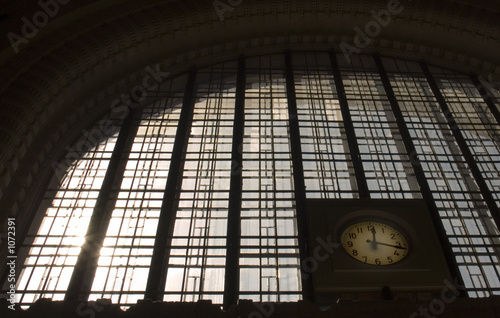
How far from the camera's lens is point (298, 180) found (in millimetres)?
9758

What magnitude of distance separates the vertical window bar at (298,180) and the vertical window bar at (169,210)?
7.03ft

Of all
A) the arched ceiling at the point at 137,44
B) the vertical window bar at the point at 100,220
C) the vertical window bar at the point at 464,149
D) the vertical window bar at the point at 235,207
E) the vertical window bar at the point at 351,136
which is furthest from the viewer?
the arched ceiling at the point at 137,44

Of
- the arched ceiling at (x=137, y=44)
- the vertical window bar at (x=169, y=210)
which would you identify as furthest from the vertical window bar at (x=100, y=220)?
the arched ceiling at (x=137, y=44)

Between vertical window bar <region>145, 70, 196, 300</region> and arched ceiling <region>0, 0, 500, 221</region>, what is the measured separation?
2.03 meters

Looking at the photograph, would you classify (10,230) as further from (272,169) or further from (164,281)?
(272,169)

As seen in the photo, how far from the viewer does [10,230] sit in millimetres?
8734

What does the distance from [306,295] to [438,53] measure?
9250mm

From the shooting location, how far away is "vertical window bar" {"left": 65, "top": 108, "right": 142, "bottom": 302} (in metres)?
7.93

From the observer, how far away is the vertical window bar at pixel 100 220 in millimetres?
7930

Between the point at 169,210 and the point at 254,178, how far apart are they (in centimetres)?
176

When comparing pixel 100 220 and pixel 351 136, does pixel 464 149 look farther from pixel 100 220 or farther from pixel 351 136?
pixel 100 220

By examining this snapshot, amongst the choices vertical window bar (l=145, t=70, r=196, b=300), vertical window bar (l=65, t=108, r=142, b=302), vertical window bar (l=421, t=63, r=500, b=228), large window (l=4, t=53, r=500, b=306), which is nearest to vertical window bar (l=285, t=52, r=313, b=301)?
large window (l=4, t=53, r=500, b=306)

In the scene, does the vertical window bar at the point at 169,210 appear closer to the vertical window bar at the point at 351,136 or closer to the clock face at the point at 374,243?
the clock face at the point at 374,243

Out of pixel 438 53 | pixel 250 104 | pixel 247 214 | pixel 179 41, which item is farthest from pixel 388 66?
pixel 247 214
